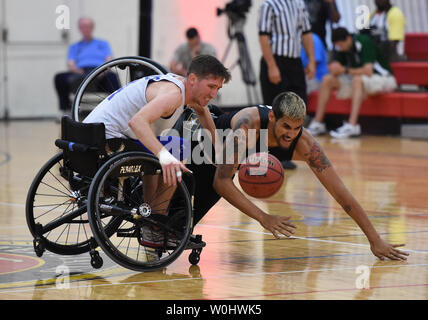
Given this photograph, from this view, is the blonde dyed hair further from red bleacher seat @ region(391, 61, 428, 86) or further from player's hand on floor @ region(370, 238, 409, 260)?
red bleacher seat @ region(391, 61, 428, 86)

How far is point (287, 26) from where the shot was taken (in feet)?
27.0

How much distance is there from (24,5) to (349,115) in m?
5.19

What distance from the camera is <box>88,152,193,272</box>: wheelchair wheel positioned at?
3.93 metres

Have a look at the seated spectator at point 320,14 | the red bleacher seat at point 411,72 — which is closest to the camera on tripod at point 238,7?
the seated spectator at point 320,14

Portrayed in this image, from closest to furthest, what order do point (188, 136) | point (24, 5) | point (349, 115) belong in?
point (188, 136) → point (349, 115) → point (24, 5)

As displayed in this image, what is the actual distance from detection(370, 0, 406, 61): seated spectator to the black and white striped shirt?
156 inches

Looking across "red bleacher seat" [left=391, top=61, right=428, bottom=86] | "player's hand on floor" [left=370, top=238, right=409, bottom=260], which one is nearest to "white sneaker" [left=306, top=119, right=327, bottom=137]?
"red bleacher seat" [left=391, top=61, right=428, bottom=86]

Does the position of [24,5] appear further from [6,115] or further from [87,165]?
[87,165]

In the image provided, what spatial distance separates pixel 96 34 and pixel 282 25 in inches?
252

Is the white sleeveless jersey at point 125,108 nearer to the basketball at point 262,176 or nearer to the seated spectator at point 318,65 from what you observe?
the basketball at point 262,176

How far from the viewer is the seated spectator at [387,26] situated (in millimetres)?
11953

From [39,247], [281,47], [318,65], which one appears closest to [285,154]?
[39,247]

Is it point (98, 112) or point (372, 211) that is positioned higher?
point (98, 112)
